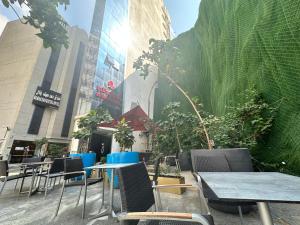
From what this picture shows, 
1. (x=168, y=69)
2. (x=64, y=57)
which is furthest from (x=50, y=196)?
(x=64, y=57)

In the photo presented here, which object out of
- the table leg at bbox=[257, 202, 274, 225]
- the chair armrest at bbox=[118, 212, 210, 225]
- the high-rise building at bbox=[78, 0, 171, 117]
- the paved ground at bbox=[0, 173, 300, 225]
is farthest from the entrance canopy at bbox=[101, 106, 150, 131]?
the high-rise building at bbox=[78, 0, 171, 117]

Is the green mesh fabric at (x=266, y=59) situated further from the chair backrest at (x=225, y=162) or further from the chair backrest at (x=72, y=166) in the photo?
the chair backrest at (x=72, y=166)

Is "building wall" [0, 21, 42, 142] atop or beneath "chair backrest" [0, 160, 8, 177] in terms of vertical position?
atop

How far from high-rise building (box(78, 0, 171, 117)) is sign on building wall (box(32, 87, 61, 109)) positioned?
509 cm

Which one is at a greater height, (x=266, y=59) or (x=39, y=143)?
(x=39, y=143)

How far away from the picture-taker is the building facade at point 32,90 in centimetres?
2177


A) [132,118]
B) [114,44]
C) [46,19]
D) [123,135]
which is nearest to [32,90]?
[114,44]

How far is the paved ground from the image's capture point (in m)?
2.01

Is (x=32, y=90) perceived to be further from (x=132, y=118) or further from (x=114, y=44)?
(x=132, y=118)

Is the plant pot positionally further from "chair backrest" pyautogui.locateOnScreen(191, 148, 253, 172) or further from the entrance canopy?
the entrance canopy

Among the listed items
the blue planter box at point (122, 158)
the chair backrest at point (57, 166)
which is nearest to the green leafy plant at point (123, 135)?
the blue planter box at point (122, 158)

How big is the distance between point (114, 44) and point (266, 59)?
22.8 metres

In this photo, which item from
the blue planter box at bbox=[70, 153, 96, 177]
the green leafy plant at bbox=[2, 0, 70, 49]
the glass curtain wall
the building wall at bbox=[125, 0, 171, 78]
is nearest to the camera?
the green leafy plant at bbox=[2, 0, 70, 49]

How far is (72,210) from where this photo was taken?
252 cm
